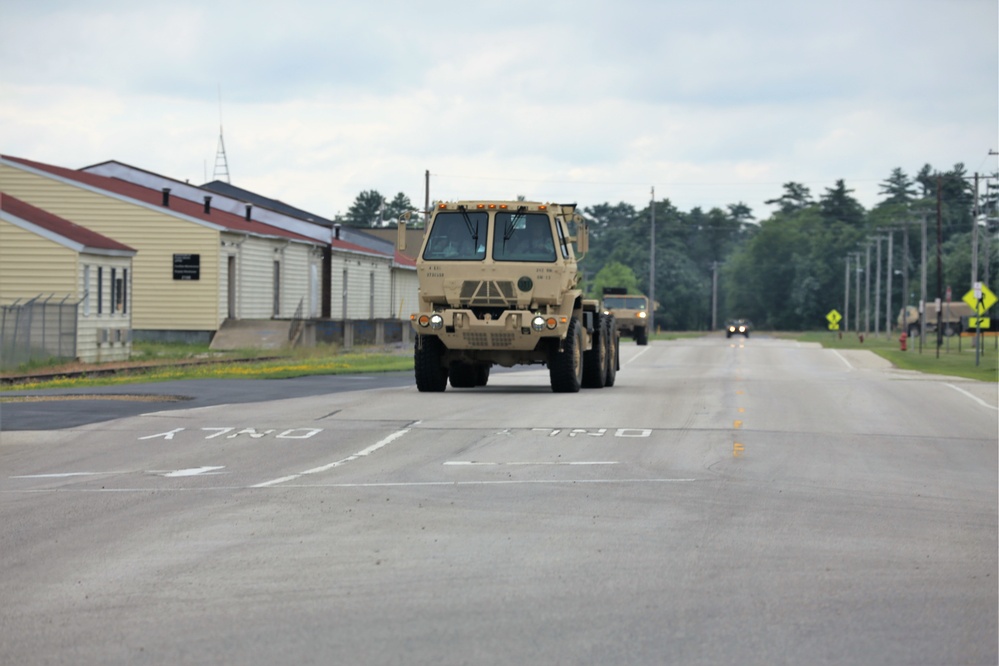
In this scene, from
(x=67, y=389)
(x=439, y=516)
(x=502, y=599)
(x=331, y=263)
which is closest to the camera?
(x=502, y=599)

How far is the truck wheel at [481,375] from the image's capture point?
28984 millimetres

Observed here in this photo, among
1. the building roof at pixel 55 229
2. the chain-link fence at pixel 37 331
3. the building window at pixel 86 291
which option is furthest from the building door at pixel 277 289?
the chain-link fence at pixel 37 331

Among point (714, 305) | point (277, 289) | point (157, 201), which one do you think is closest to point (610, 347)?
point (157, 201)

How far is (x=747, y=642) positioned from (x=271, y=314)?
5033 cm

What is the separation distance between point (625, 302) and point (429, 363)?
143 feet

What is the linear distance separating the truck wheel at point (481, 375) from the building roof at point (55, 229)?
15569 millimetres

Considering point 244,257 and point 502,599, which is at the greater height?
point 244,257

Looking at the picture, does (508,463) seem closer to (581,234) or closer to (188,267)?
(581,234)

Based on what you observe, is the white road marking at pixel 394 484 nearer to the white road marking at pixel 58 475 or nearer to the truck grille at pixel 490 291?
the white road marking at pixel 58 475

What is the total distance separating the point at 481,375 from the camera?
29.4 m

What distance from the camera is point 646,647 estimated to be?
6559mm

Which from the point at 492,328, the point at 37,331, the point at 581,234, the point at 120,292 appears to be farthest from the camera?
the point at 120,292

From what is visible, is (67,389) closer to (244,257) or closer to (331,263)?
(244,257)

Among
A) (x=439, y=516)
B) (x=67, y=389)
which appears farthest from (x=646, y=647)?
(x=67, y=389)
